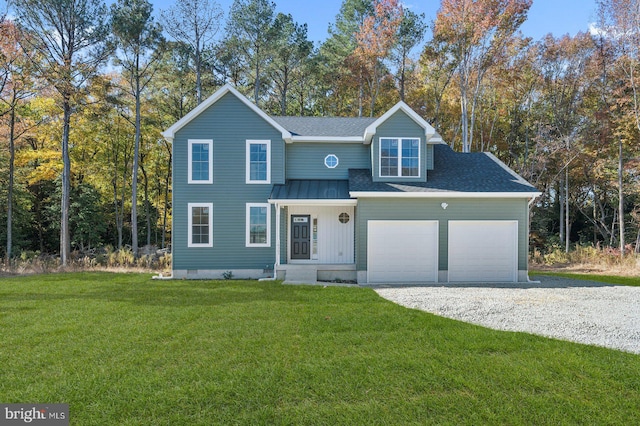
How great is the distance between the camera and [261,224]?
41.4 ft

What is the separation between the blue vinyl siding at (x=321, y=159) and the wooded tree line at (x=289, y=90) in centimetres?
880

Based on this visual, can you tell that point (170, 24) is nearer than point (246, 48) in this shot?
Yes

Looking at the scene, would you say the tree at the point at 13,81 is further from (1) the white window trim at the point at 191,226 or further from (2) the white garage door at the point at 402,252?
(2) the white garage door at the point at 402,252

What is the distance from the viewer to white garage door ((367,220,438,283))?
36.9 feet

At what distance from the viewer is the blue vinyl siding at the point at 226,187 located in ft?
40.8

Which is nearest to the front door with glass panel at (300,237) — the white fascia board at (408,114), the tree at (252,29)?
the white fascia board at (408,114)

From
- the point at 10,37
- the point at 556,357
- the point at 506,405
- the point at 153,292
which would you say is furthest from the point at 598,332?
the point at 10,37

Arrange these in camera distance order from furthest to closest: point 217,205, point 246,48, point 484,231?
point 246,48
point 217,205
point 484,231

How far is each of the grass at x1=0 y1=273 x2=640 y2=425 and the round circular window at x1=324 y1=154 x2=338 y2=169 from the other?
722 cm

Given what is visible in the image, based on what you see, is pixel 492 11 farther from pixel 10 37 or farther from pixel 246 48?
pixel 10 37

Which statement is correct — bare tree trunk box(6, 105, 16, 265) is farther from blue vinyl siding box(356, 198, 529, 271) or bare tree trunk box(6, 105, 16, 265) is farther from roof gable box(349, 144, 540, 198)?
blue vinyl siding box(356, 198, 529, 271)

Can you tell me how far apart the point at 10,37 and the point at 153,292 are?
12.7 m

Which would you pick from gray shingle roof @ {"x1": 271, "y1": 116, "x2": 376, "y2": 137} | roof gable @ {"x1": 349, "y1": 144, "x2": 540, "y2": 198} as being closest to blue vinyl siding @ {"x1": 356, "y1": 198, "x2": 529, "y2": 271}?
roof gable @ {"x1": 349, "y1": 144, "x2": 540, "y2": 198}

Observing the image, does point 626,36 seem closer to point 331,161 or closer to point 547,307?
point 331,161
